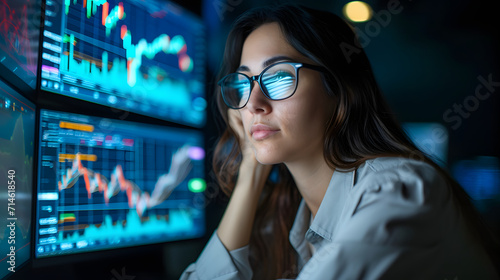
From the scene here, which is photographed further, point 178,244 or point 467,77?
point 467,77

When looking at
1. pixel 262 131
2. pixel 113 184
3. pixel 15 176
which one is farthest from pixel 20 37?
pixel 262 131

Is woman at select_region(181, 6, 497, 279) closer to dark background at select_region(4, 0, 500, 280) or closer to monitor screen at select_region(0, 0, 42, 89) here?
dark background at select_region(4, 0, 500, 280)

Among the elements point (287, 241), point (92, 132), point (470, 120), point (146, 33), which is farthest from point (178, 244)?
point (470, 120)

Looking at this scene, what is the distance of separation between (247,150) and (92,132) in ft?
1.44

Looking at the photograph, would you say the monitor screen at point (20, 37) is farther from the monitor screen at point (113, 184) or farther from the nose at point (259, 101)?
the nose at point (259, 101)

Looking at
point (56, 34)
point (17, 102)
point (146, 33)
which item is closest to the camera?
point (17, 102)

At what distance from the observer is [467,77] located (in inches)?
58.6

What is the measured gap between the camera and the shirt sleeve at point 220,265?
948 millimetres

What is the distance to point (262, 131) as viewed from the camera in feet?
2.80

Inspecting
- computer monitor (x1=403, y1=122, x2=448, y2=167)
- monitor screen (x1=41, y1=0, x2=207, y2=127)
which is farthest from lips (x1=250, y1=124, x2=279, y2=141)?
computer monitor (x1=403, y1=122, x2=448, y2=167)

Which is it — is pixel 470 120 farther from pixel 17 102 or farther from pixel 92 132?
pixel 17 102

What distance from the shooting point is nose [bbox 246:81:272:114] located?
849mm

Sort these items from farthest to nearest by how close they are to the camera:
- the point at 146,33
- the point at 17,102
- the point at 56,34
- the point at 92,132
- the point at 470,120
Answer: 1. the point at 470,120
2. the point at 146,33
3. the point at 92,132
4. the point at 56,34
5. the point at 17,102

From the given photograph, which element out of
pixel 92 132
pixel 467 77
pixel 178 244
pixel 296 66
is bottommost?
pixel 178 244
